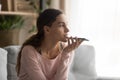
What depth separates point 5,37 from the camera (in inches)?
91.5

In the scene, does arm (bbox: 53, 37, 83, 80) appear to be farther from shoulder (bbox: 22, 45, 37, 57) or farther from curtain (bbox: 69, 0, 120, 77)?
curtain (bbox: 69, 0, 120, 77)

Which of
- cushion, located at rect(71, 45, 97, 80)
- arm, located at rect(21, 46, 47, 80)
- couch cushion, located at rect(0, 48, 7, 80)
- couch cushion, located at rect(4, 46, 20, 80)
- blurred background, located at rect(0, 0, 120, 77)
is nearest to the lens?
arm, located at rect(21, 46, 47, 80)

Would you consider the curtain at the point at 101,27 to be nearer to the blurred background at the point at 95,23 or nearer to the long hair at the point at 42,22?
the blurred background at the point at 95,23

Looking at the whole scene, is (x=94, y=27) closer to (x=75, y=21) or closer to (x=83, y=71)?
(x=75, y=21)

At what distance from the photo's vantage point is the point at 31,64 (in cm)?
141

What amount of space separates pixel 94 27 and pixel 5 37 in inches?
37.6

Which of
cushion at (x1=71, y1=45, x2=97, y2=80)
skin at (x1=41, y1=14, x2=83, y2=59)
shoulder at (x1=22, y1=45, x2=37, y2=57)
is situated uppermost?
skin at (x1=41, y1=14, x2=83, y2=59)

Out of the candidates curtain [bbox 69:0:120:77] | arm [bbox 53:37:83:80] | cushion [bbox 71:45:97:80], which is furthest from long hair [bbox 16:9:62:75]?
curtain [bbox 69:0:120:77]

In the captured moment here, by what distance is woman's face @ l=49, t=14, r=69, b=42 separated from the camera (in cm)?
144

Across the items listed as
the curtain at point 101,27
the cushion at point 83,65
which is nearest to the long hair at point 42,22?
the cushion at point 83,65

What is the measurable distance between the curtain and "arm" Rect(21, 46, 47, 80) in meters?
1.26

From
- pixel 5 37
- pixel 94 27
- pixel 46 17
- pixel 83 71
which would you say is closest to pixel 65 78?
pixel 46 17

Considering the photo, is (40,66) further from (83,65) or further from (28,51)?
(83,65)

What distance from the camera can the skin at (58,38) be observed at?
4.73ft
